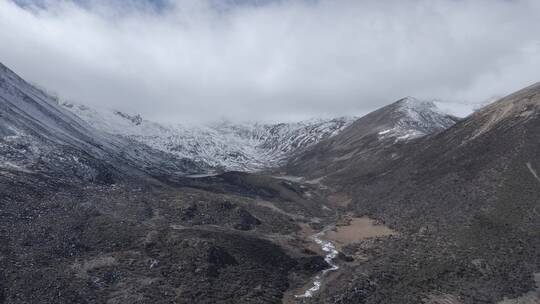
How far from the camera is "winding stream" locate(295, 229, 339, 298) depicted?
205 ft

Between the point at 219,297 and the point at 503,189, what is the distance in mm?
63481

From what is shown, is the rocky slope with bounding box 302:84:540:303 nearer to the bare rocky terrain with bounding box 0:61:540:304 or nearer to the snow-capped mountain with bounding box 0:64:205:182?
the bare rocky terrain with bounding box 0:61:540:304

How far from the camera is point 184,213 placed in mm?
97125

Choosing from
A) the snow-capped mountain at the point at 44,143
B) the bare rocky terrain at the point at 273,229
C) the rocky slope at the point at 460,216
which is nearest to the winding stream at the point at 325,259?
the bare rocky terrain at the point at 273,229

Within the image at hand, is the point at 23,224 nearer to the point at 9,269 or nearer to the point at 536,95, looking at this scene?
the point at 9,269

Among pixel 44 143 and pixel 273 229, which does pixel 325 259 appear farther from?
pixel 44 143

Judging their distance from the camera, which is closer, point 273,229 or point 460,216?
point 460,216

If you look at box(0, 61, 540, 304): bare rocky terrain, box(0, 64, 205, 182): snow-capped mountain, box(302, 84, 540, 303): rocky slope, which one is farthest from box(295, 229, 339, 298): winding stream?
box(0, 64, 205, 182): snow-capped mountain

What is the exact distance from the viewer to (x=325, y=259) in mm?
77562

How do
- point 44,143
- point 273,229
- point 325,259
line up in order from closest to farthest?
point 325,259, point 273,229, point 44,143

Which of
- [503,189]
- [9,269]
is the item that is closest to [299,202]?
[503,189]

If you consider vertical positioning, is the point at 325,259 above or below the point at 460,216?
below

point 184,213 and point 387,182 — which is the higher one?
point 387,182

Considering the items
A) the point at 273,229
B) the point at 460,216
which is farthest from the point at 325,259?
the point at 460,216
